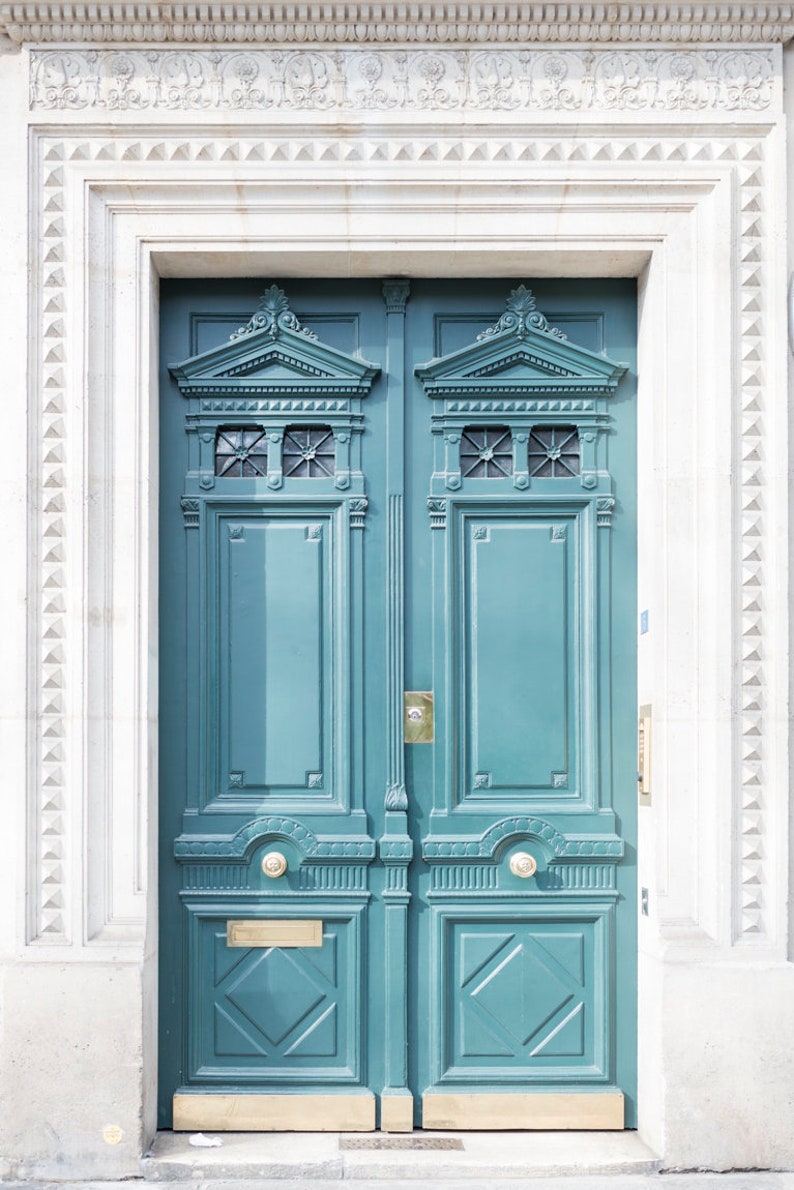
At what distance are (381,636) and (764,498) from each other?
1.75 m

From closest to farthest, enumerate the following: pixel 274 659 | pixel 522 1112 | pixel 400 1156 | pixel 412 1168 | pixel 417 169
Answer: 1. pixel 412 1168
2. pixel 400 1156
3. pixel 417 169
4. pixel 522 1112
5. pixel 274 659

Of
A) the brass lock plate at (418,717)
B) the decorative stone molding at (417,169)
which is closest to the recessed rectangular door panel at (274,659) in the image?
the brass lock plate at (418,717)

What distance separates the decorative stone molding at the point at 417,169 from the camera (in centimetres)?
531

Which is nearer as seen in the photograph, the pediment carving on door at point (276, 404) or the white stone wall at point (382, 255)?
the white stone wall at point (382, 255)

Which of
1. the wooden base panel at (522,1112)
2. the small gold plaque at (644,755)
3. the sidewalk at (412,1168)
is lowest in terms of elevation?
the sidewalk at (412,1168)

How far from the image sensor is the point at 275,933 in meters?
5.52

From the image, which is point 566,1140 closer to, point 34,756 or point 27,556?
point 34,756

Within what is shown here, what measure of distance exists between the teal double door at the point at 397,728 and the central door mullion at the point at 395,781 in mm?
11

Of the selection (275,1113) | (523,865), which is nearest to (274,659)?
(523,865)

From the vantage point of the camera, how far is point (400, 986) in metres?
5.50

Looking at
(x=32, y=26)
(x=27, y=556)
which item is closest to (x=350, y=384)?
(x=27, y=556)

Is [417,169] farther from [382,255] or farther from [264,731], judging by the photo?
[264,731]

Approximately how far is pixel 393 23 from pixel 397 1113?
462 cm

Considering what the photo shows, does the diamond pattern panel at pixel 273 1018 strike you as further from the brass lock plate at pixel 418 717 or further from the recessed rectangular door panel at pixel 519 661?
the recessed rectangular door panel at pixel 519 661
